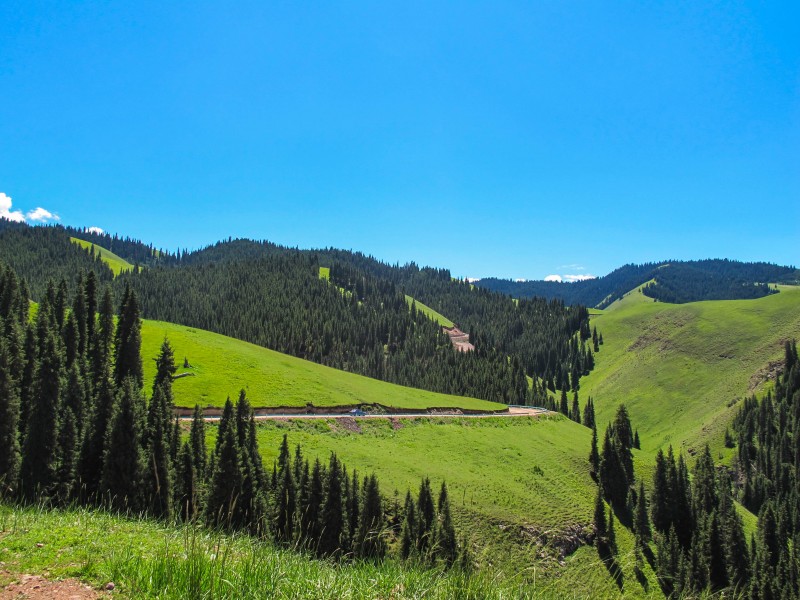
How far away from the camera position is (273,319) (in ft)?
555

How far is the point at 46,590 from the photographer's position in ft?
26.5

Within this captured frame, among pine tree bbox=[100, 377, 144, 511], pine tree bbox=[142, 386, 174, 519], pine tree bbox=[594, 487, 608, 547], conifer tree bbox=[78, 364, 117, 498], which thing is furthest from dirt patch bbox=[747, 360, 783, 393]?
conifer tree bbox=[78, 364, 117, 498]

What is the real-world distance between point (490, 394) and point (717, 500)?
61983 millimetres

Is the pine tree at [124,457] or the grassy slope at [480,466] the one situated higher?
the pine tree at [124,457]

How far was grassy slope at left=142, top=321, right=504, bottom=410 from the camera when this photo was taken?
3189 inches

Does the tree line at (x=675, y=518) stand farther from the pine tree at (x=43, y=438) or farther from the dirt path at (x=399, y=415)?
the pine tree at (x=43, y=438)

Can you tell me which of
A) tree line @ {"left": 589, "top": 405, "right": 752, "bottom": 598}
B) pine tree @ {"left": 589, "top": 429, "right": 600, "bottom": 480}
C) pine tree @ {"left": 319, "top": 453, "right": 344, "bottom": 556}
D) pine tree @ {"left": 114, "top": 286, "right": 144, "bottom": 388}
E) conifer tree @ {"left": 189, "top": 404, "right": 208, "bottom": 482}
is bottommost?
tree line @ {"left": 589, "top": 405, "right": 752, "bottom": 598}

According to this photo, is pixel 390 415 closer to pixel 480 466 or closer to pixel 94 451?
pixel 480 466

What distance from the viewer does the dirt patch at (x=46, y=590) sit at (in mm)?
7738

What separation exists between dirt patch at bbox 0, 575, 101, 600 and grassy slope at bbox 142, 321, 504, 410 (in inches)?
2814

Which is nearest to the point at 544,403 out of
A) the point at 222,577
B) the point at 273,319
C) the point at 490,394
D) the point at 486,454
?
the point at 490,394

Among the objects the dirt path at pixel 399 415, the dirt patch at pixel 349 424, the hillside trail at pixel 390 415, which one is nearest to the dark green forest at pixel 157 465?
the hillside trail at pixel 390 415

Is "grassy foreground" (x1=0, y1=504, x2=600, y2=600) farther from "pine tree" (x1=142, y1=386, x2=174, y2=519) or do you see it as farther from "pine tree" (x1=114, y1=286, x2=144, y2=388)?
"pine tree" (x1=114, y1=286, x2=144, y2=388)

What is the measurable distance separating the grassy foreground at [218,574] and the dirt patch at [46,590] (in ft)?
0.59
